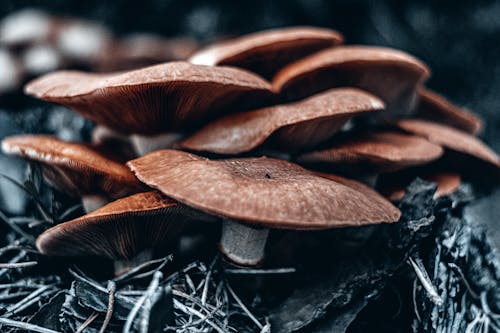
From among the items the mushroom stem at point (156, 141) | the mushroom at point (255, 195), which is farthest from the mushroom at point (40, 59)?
the mushroom at point (255, 195)

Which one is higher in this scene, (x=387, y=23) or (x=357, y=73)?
(x=387, y=23)

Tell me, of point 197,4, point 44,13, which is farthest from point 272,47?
point 44,13

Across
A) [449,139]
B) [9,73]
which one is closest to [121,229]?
[449,139]

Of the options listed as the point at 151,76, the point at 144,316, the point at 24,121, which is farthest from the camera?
the point at 24,121

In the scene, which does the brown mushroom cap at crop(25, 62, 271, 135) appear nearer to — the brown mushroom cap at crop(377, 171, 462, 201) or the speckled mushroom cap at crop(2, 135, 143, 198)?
the speckled mushroom cap at crop(2, 135, 143, 198)

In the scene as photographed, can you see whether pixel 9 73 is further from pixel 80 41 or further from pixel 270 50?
→ pixel 270 50

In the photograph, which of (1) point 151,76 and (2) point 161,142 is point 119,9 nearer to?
(2) point 161,142
